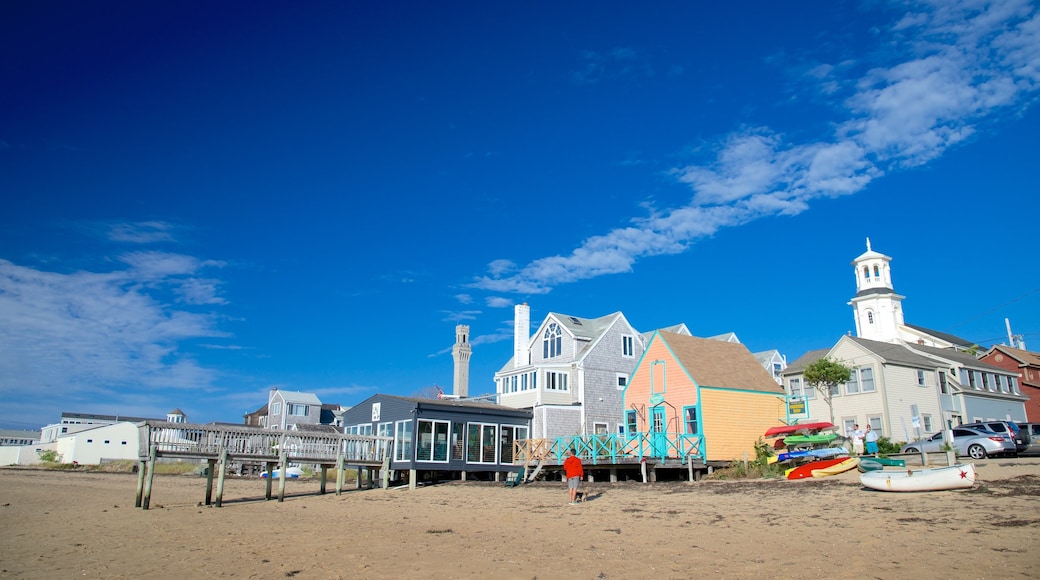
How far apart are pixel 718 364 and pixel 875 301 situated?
45824mm

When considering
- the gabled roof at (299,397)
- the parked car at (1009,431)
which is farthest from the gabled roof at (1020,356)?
the gabled roof at (299,397)

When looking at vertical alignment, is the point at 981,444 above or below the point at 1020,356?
below

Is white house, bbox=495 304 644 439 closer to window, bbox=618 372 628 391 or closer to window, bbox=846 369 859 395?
window, bbox=618 372 628 391

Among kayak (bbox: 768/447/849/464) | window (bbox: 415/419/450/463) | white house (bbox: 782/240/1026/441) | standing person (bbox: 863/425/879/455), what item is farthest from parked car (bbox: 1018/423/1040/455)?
window (bbox: 415/419/450/463)

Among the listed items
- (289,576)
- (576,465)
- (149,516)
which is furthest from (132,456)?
(289,576)

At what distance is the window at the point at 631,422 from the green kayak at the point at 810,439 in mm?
7599

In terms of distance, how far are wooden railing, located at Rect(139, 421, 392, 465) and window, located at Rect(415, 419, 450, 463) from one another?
5.41 ft

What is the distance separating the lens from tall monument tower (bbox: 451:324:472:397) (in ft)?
234

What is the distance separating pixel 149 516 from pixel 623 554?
1480 centimetres

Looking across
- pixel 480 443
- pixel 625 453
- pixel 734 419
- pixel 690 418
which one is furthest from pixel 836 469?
pixel 480 443

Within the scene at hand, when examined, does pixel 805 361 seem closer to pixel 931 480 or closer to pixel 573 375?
pixel 573 375

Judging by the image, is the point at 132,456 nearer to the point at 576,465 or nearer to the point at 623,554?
the point at 576,465

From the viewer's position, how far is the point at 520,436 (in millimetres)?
36188

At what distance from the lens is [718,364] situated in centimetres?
3391
